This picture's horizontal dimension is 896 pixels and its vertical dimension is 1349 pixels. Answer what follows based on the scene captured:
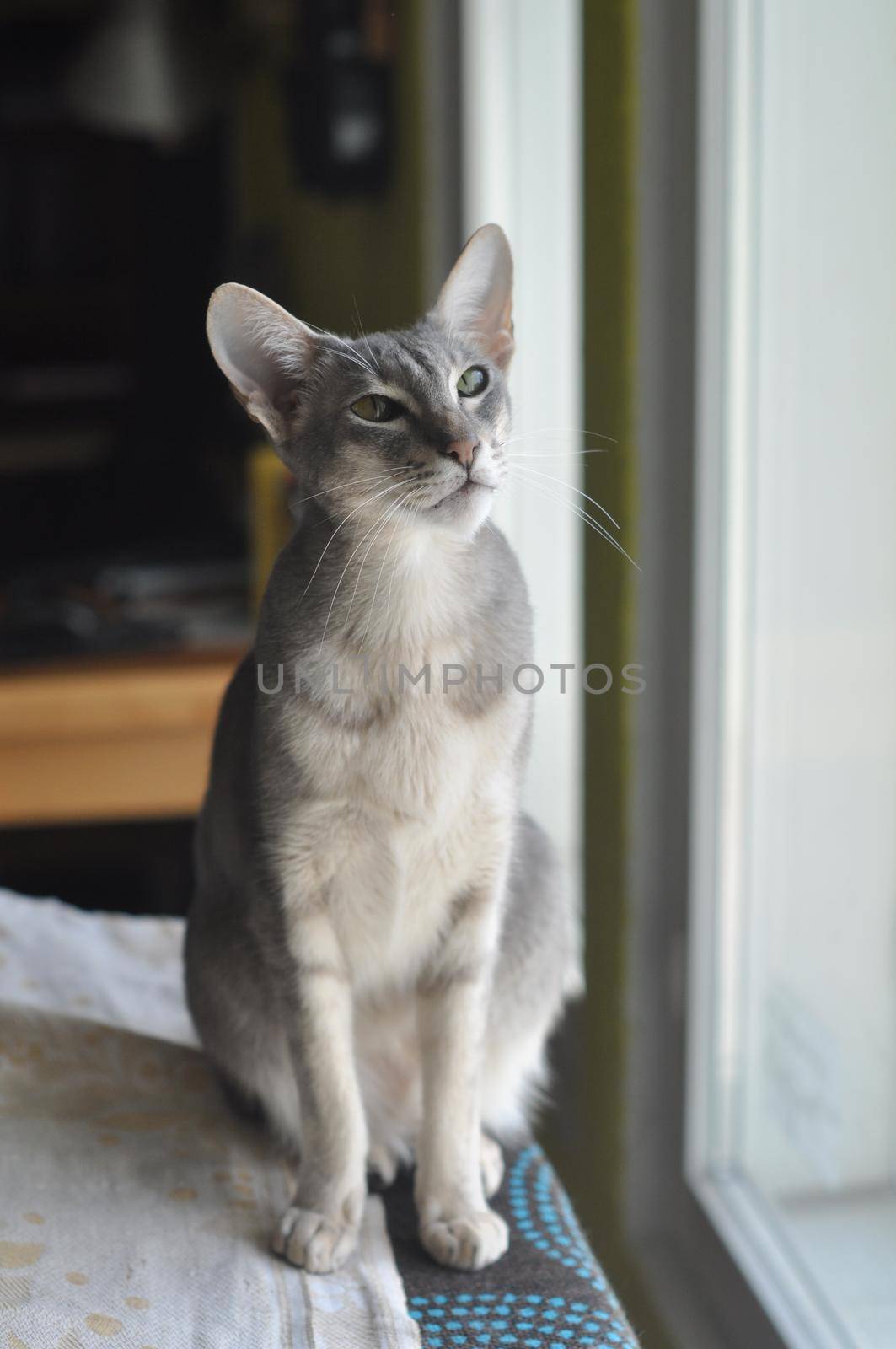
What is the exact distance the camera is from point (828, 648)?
3.84ft

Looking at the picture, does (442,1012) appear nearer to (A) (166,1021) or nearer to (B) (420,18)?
(A) (166,1021)

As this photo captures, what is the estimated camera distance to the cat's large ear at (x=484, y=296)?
2.30ft

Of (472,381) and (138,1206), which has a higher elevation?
(472,381)

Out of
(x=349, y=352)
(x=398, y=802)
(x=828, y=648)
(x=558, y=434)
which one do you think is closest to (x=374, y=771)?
(x=398, y=802)

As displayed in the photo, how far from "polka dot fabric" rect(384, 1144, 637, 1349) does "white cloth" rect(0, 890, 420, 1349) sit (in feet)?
0.05

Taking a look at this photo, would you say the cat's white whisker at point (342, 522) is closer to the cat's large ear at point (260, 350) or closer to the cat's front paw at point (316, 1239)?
the cat's large ear at point (260, 350)

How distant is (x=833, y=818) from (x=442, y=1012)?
0.52 m

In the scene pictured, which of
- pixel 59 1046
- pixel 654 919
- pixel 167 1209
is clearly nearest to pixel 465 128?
pixel 654 919

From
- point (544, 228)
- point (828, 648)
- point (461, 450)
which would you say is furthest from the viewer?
point (544, 228)

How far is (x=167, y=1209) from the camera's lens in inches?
32.3

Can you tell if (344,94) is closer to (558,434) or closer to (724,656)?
(558,434)

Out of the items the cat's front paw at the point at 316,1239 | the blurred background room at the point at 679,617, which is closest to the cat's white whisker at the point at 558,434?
the blurred background room at the point at 679,617

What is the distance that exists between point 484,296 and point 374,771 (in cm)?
28

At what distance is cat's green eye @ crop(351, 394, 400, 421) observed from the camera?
69 centimetres
